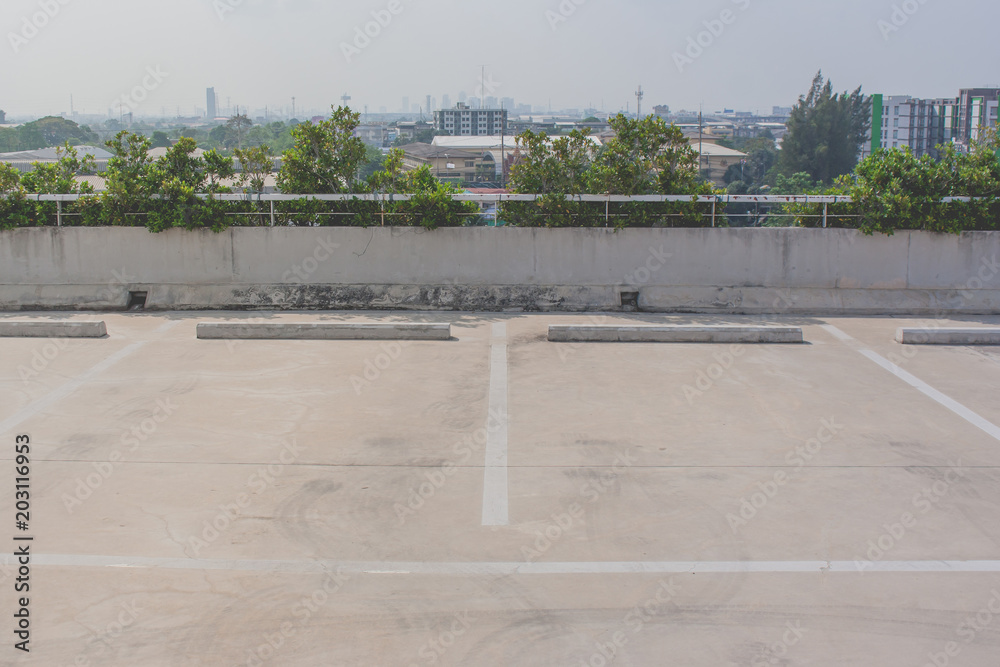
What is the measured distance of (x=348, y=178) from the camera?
48.6 feet

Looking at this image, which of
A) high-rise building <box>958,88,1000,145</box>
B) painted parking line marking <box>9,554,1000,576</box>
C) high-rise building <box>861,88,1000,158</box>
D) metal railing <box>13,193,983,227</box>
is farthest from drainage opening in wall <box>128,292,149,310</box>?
high-rise building <box>958,88,1000,145</box>

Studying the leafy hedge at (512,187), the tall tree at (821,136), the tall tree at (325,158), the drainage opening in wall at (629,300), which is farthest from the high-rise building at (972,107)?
the tall tree at (325,158)

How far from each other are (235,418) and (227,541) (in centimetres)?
275

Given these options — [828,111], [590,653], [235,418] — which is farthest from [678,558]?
[828,111]

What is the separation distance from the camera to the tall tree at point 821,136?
95.7m

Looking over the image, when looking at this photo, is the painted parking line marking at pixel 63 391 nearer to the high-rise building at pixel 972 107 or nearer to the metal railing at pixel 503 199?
the metal railing at pixel 503 199

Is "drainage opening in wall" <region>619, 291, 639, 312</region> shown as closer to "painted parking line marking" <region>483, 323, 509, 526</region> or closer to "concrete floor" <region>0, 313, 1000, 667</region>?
"concrete floor" <region>0, 313, 1000, 667</region>

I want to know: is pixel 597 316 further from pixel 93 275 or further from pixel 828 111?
pixel 828 111

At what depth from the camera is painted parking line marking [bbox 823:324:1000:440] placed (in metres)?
8.83

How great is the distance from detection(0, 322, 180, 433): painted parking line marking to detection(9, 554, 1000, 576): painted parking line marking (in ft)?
10.2

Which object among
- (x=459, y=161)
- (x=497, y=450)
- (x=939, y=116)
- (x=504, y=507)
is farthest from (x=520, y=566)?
(x=939, y=116)

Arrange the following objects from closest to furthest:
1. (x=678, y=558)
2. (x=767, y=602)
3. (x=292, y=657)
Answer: (x=292, y=657), (x=767, y=602), (x=678, y=558)

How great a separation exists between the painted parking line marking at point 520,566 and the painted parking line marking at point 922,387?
318 centimetres

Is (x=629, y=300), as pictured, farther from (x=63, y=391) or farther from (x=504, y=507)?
(x=63, y=391)
